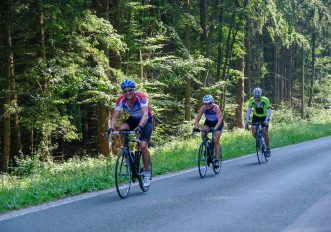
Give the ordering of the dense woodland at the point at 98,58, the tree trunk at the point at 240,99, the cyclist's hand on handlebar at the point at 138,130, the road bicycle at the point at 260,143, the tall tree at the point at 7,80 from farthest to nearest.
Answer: the tree trunk at the point at 240,99 → the tall tree at the point at 7,80 → the dense woodland at the point at 98,58 → the road bicycle at the point at 260,143 → the cyclist's hand on handlebar at the point at 138,130

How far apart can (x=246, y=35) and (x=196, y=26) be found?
859 centimetres

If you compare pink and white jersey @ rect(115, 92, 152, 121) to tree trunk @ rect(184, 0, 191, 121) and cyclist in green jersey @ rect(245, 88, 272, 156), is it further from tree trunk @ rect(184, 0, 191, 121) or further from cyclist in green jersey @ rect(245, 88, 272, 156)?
tree trunk @ rect(184, 0, 191, 121)

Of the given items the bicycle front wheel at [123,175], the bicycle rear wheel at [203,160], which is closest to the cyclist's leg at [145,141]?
the bicycle front wheel at [123,175]

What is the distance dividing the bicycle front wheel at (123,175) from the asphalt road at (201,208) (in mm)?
189

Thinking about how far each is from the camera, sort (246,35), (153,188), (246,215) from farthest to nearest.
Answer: (246,35)
(153,188)
(246,215)

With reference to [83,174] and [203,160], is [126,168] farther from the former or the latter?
[203,160]

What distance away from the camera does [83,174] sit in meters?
11.9

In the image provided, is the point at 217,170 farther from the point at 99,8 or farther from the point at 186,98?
the point at 186,98

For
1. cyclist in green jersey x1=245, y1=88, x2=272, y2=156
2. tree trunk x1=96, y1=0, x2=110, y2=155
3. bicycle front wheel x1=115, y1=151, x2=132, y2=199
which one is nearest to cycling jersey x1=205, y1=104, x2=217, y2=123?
cyclist in green jersey x1=245, y1=88, x2=272, y2=156

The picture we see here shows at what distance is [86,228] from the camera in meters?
6.73

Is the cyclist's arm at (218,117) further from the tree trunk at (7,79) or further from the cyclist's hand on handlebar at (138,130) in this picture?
the tree trunk at (7,79)

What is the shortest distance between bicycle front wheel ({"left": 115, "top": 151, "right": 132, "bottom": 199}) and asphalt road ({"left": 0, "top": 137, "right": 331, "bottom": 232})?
0.62 ft

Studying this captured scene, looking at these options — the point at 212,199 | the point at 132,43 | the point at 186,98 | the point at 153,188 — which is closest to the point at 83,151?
the point at 186,98

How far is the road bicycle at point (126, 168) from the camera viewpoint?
905cm
